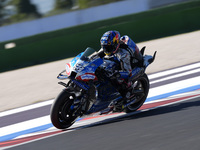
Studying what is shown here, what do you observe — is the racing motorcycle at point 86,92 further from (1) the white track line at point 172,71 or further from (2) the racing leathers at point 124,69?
(1) the white track line at point 172,71

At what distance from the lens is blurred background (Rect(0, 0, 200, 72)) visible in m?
18.6

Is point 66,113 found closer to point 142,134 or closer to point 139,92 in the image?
point 142,134

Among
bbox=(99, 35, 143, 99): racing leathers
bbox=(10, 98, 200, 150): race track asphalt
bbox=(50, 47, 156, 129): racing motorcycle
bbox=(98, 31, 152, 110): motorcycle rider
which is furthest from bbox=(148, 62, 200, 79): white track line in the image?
bbox=(50, 47, 156, 129): racing motorcycle

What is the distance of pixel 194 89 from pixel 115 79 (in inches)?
94.8

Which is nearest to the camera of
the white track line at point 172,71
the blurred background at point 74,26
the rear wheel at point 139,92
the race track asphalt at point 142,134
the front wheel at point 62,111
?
the race track asphalt at point 142,134

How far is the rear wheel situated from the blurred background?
12.2m

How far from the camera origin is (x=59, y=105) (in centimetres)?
555

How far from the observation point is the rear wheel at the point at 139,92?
6.56 meters

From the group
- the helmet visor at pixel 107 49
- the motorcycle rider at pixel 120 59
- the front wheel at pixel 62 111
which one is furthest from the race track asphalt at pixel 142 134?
the helmet visor at pixel 107 49

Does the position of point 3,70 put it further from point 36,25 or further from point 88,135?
point 36,25

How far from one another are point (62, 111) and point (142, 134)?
1.44m

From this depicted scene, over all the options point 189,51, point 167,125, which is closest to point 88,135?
point 167,125

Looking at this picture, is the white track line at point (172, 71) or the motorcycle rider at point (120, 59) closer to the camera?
the motorcycle rider at point (120, 59)

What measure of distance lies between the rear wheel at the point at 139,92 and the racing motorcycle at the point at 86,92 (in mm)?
309
